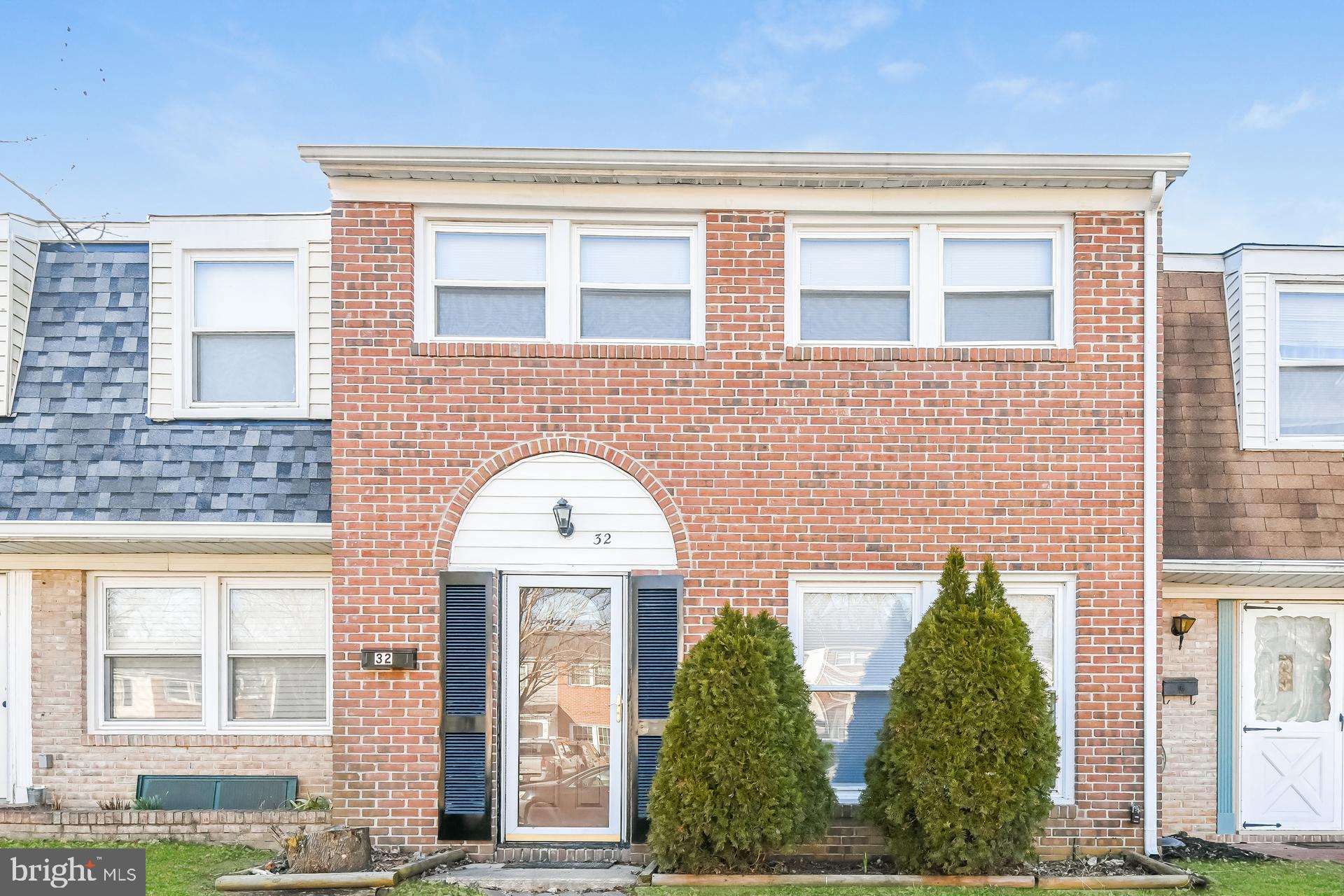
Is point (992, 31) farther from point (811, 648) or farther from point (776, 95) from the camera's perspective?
point (811, 648)

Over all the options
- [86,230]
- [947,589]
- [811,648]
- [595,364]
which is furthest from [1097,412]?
[86,230]

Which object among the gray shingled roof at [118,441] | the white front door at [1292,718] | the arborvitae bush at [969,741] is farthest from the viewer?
the white front door at [1292,718]

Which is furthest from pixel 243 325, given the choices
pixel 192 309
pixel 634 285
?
pixel 634 285

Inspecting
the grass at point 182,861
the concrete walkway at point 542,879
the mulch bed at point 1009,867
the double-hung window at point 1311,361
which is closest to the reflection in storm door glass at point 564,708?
the concrete walkway at point 542,879

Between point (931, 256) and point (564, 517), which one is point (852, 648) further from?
point (931, 256)

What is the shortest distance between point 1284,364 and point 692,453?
5.60m

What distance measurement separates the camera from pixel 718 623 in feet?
21.4

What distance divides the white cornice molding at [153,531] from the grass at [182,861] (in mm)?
2429

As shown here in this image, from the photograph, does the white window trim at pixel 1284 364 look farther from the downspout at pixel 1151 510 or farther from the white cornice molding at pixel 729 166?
the white cornice molding at pixel 729 166

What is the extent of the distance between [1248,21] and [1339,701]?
1422 cm

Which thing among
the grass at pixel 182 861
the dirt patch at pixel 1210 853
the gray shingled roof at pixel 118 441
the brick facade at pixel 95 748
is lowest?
the dirt patch at pixel 1210 853

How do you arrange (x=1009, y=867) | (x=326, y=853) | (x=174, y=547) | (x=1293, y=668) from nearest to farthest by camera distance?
1. (x=326, y=853)
2. (x=1009, y=867)
3. (x=174, y=547)
4. (x=1293, y=668)

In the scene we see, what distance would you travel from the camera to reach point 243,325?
26.4ft

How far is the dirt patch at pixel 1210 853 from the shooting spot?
291 inches
